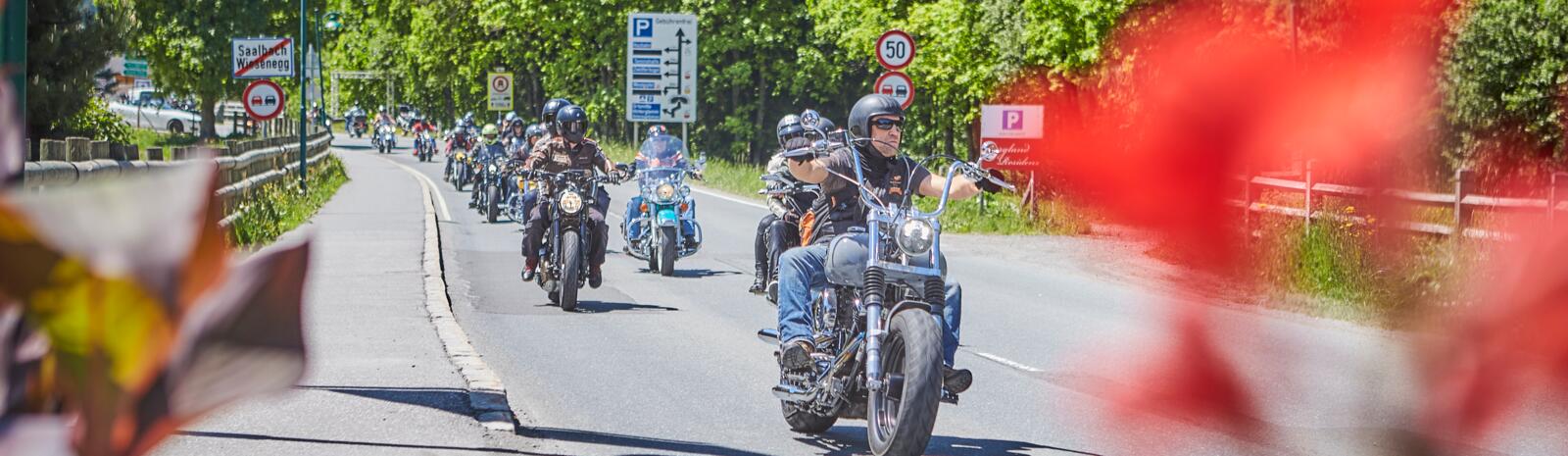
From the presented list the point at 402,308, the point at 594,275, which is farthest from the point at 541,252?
the point at 402,308

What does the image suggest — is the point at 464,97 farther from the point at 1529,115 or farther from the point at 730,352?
the point at 1529,115

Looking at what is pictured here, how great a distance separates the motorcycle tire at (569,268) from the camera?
509 inches

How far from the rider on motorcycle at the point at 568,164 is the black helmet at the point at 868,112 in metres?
6.84

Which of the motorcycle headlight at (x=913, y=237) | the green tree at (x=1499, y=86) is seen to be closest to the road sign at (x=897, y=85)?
the motorcycle headlight at (x=913, y=237)

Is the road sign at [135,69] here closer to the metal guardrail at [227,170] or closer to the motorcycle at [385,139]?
the motorcycle at [385,139]

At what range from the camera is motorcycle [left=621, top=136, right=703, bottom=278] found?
16.5 meters

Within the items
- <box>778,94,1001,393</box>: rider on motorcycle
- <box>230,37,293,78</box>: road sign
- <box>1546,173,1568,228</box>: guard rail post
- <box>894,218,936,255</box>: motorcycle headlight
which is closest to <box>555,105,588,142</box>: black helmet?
<box>778,94,1001,393</box>: rider on motorcycle

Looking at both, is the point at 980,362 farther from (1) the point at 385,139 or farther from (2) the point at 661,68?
(1) the point at 385,139

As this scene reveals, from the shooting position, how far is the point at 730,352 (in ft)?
35.1

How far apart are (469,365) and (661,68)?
3004 centimetres

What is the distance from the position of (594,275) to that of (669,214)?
2.96 m

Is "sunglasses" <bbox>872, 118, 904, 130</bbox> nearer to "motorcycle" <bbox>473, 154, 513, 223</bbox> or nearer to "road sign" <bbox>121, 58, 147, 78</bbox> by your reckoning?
"motorcycle" <bbox>473, 154, 513, 223</bbox>

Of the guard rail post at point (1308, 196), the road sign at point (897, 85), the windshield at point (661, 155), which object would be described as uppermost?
the road sign at point (897, 85)

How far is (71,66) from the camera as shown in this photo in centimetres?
2961
